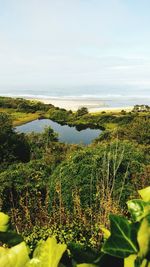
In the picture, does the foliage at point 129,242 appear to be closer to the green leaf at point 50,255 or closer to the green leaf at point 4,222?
the green leaf at point 50,255

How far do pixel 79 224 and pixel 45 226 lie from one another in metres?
0.55

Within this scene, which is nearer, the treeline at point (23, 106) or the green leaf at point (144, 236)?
the green leaf at point (144, 236)

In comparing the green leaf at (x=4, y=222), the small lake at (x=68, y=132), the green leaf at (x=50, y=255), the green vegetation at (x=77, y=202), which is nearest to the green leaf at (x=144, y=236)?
the green vegetation at (x=77, y=202)

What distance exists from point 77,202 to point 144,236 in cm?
555

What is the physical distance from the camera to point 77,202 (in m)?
6.36

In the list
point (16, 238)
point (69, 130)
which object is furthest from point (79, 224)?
point (69, 130)

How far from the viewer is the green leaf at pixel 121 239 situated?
920mm

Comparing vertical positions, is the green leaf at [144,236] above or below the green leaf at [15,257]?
above

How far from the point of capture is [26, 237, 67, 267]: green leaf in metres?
0.91

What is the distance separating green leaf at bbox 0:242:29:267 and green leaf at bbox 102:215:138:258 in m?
0.18

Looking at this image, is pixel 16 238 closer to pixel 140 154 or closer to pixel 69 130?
pixel 140 154

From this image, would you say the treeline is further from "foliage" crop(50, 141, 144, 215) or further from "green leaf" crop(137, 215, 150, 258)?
"green leaf" crop(137, 215, 150, 258)

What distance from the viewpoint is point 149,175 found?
1034 centimetres

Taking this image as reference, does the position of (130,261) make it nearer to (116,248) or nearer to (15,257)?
(116,248)
